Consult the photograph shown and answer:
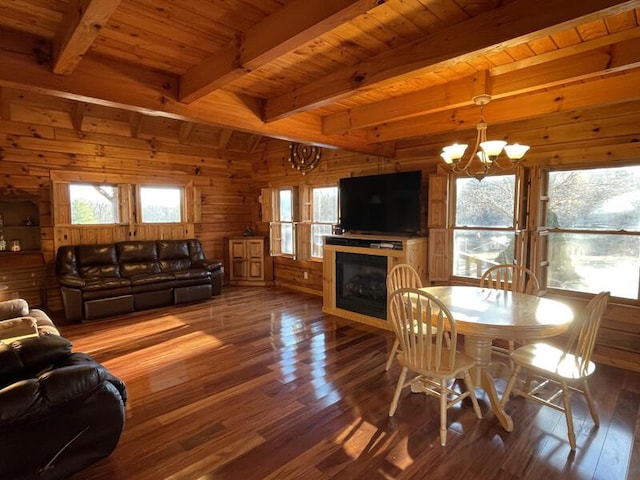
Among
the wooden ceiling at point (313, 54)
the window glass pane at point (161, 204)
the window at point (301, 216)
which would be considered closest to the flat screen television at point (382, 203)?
the window at point (301, 216)

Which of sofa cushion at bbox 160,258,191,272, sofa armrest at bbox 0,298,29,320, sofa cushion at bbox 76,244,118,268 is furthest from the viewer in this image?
sofa cushion at bbox 160,258,191,272

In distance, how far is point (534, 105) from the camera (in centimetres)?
319

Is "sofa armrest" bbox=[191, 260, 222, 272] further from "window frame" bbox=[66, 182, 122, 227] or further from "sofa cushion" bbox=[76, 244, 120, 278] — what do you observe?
"window frame" bbox=[66, 182, 122, 227]

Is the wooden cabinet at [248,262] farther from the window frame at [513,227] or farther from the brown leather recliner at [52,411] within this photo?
the brown leather recliner at [52,411]

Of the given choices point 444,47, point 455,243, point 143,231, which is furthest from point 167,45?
point 143,231

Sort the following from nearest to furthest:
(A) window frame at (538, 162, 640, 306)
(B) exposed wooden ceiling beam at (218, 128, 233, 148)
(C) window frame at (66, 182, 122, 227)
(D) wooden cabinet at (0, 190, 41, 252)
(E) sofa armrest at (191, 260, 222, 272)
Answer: (A) window frame at (538, 162, 640, 306), (D) wooden cabinet at (0, 190, 41, 252), (C) window frame at (66, 182, 122, 227), (E) sofa armrest at (191, 260, 222, 272), (B) exposed wooden ceiling beam at (218, 128, 233, 148)

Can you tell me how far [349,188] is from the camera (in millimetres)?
5215

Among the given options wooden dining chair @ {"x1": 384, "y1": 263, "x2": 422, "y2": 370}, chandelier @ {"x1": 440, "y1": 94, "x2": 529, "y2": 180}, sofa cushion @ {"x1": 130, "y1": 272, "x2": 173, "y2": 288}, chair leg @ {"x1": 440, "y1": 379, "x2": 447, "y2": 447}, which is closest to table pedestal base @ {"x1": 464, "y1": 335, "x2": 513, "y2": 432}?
chair leg @ {"x1": 440, "y1": 379, "x2": 447, "y2": 447}

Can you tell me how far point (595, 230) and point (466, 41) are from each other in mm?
2583

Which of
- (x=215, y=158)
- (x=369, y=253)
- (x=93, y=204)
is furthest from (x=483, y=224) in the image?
(x=93, y=204)

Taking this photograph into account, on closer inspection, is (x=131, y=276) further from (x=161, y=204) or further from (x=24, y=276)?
(x=161, y=204)

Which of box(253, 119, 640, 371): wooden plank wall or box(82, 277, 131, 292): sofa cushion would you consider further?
box(82, 277, 131, 292): sofa cushion

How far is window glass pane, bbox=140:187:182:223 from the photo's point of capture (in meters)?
6.24

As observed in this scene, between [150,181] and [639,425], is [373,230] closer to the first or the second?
[639,425]
